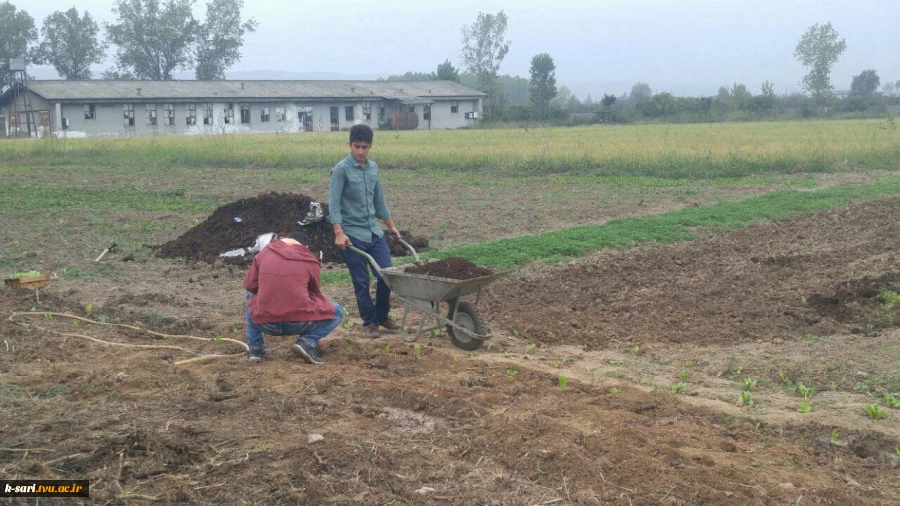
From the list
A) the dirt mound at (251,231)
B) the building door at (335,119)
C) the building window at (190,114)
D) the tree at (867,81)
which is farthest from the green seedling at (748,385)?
the tree at (867,81)

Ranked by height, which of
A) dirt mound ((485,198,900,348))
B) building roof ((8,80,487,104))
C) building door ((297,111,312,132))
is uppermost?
building roof ((8,80,487,104))

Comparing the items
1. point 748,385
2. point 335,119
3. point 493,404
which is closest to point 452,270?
point 493,404

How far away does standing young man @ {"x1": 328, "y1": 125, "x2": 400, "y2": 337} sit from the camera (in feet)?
24.8

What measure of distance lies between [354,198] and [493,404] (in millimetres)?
2992

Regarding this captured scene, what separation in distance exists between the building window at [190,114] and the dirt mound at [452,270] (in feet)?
182

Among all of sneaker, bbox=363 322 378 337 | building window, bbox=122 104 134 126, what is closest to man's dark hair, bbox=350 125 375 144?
sneaker, bbox=363 322 378 337

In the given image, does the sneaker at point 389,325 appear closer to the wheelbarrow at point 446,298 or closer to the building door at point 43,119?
the wheelbarrow at point 446,298

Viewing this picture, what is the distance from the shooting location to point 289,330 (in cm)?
662

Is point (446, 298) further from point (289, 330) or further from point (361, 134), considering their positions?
point (361, 134)

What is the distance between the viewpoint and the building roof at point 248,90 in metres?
55.3

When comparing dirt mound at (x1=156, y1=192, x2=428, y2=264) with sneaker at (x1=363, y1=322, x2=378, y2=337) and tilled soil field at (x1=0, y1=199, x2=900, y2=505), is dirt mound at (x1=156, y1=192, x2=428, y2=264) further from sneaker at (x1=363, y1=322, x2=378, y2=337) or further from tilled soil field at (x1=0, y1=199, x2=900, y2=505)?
sneaker at (x1=363, y1=322, x2=378, y2=337)

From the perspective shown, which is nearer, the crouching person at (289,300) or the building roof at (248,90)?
the crouching person at (289,300)

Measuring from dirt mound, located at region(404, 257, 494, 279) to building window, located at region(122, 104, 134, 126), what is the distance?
179 feet

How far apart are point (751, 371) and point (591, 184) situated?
1573cm
